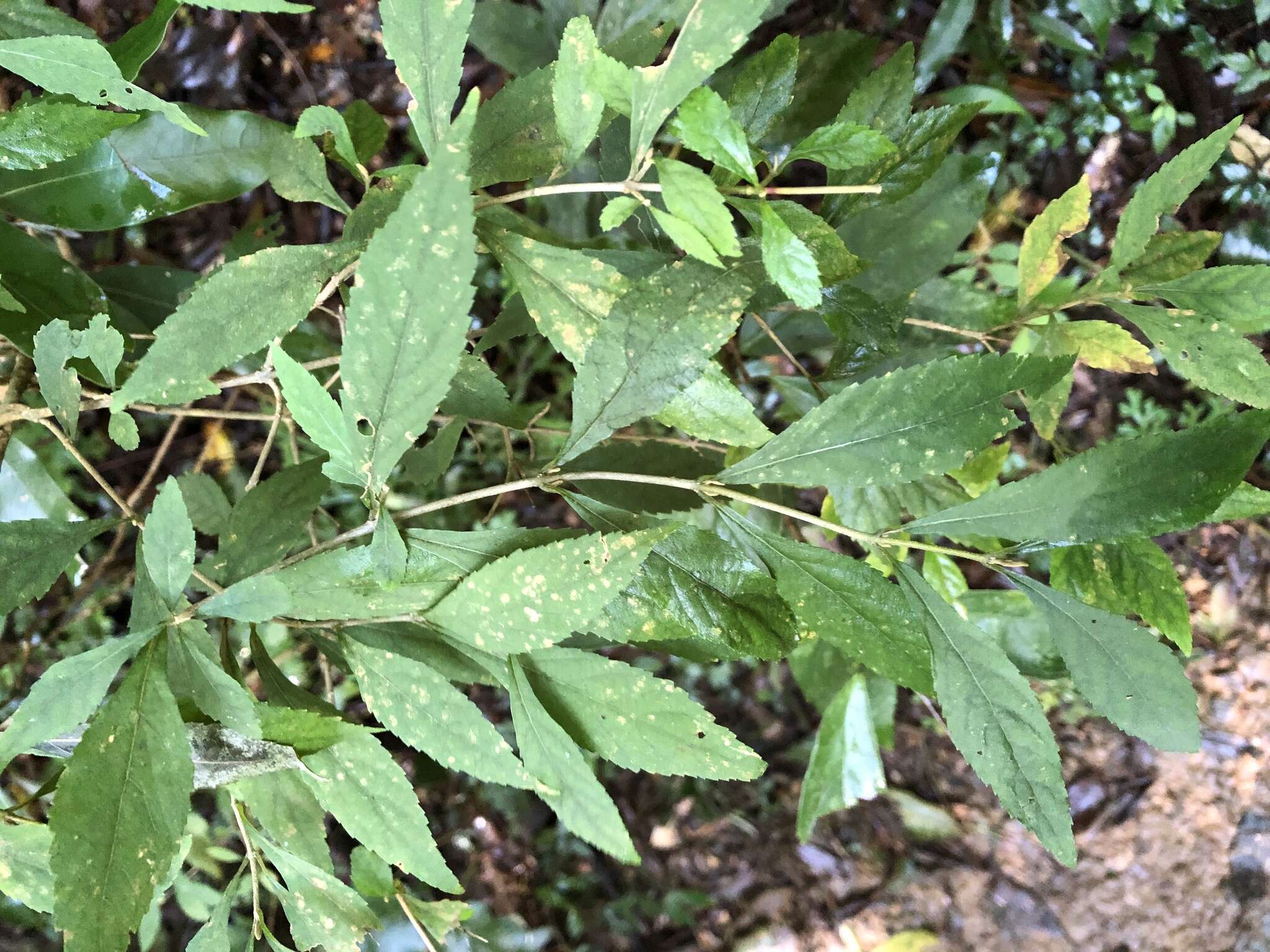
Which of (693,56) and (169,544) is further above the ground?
(693,56)

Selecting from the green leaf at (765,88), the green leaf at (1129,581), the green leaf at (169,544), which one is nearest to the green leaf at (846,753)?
the green leaf at (1129,581)

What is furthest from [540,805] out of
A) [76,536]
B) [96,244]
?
[96,244]

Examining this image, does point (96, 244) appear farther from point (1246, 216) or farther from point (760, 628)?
point (1246, 216)

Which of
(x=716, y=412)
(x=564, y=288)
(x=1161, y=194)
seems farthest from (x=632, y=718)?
(x=1161, y=194)

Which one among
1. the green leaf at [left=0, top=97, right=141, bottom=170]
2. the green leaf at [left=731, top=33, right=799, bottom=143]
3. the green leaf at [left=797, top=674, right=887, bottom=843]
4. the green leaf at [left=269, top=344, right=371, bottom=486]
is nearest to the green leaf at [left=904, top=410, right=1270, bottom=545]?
the green leaf at [left=731, top=33, right=799, bottom=143]

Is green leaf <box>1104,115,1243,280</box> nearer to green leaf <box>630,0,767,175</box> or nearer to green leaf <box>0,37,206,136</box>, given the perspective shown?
green leaf <box>630,0,767,175</box>

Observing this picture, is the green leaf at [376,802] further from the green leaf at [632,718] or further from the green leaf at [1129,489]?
the green leaf at [1129,489]

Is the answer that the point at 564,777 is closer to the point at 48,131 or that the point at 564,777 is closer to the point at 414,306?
the point at 414,306
